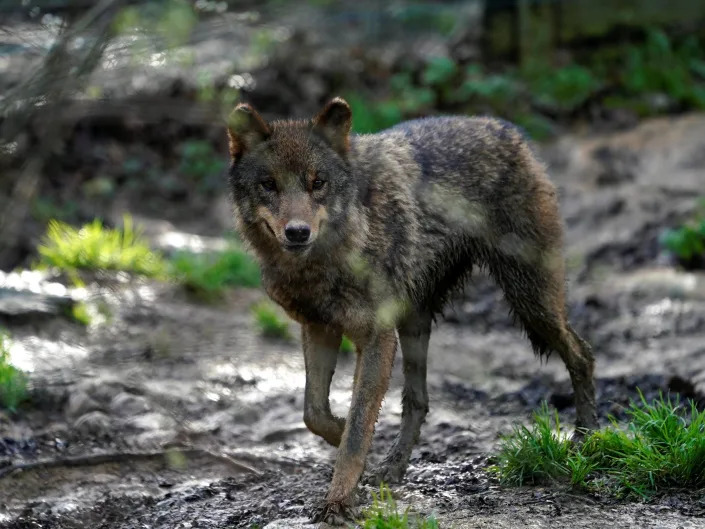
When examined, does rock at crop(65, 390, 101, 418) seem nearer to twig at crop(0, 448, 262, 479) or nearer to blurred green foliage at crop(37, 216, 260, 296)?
twig at crop(0, 448, 262, 479)

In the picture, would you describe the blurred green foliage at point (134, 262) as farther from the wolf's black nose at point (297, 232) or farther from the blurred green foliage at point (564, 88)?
the wolf's black nose at point (297, 232)

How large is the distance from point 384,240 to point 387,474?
1336mm

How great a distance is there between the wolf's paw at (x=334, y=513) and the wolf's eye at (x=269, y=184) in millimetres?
1608

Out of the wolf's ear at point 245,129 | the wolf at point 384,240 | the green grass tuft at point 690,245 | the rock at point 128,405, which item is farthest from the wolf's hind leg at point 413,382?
the green grass tuft at point 690,245

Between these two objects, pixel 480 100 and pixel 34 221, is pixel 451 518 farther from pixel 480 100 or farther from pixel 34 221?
pixel 480 100

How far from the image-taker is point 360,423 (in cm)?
498

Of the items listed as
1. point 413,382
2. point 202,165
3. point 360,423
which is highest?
point 360,423

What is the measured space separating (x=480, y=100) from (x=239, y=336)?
6284 millimetres

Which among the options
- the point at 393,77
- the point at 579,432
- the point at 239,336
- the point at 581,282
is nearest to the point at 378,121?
the point at 393,77

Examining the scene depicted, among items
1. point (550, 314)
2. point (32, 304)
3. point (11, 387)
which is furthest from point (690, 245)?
point (11, 387)

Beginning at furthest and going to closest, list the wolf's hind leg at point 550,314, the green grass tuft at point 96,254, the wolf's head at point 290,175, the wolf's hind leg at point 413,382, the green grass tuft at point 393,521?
the green grass tuft at point 96,254 → the wolf's hind leg at point 550,314 → the wolf's hind leg at point 413,382 → the wolf's head at point 290,175 → the green grass tuft at point 393,521

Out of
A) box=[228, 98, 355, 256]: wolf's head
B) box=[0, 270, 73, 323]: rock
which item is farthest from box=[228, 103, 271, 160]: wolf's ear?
box=[0, 270, 73, 323]: rock

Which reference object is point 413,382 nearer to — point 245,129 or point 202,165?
point 245,129

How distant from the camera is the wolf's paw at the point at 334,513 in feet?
15.4
